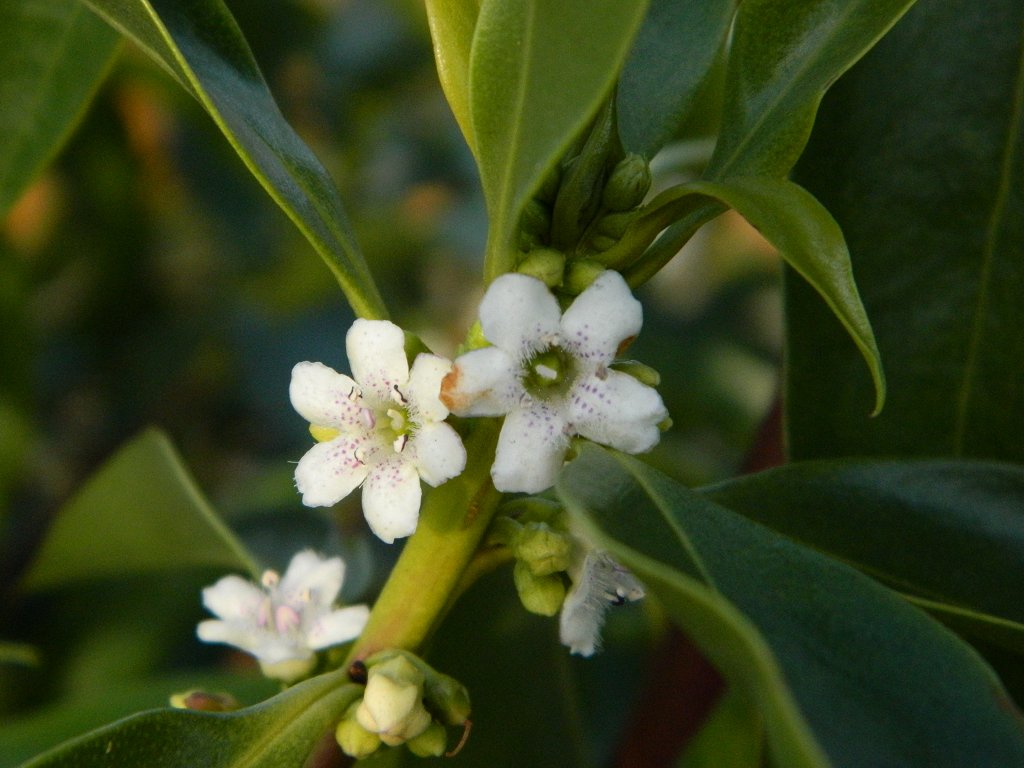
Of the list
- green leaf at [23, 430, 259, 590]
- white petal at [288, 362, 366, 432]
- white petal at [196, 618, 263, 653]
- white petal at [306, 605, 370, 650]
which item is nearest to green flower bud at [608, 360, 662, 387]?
white petal at [288, 362, 366, 432]

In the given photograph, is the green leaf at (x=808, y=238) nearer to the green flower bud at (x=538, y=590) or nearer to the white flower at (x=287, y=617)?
the green flower bud at (x=538, y=590)

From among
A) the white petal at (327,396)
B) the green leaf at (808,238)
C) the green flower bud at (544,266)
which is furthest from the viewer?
the white petal at (327,396)

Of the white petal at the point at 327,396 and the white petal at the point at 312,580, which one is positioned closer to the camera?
the white petal at the point at 327,396

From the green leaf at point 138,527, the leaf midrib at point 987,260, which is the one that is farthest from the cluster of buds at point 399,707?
the leaf midrib at point 987,260

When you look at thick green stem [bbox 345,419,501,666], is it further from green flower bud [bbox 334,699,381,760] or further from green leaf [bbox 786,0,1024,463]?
green leaf [bbox 786,0,1024,463]

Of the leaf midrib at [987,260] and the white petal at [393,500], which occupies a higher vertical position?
the white petal at [393,500]

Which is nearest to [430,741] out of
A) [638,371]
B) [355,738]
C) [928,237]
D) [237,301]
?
[355,738]
